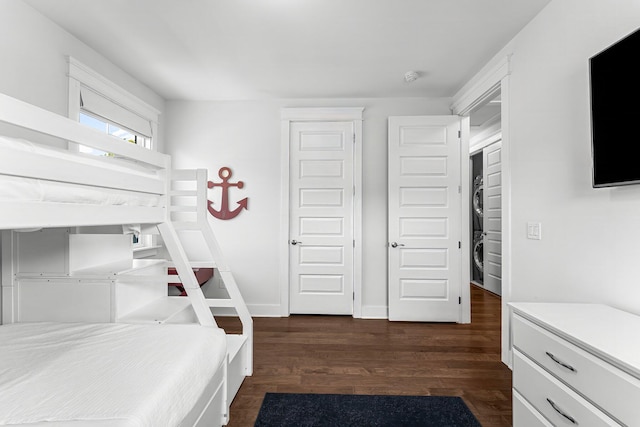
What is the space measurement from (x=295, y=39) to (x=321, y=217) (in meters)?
1.86

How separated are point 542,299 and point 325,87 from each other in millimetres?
2671

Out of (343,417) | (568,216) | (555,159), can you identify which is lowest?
(343,417)

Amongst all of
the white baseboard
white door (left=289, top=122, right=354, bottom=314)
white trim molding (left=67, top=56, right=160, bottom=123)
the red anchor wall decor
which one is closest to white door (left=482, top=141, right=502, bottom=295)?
the white baseboard

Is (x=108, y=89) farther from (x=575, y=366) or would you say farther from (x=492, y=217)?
(x=492, y=217)

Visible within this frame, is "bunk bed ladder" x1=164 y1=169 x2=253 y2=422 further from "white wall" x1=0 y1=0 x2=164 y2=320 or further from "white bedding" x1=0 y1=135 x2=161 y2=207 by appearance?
"white wall" x1=0 y1=0 x2=164 y2=320

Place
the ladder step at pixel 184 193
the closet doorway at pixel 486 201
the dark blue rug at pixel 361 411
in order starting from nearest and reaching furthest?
the dark blue rug at pixel 361 411 → the ladder step at pixel 184 193 → the closet doorway at pixel 486 201

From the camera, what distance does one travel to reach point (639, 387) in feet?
3.01

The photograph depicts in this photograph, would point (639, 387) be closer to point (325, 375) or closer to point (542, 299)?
point (542, 299)

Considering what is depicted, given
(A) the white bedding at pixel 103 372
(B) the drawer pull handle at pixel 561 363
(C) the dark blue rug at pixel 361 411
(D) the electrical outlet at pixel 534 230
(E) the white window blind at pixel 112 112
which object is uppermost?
(E) the white window blind at pixel 112 112

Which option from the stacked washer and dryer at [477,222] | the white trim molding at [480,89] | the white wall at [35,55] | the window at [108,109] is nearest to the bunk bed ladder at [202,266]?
the window at [108,109]

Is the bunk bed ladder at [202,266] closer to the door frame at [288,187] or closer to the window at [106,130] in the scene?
the window at [106,130]

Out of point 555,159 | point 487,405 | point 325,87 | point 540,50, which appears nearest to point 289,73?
point 325,87

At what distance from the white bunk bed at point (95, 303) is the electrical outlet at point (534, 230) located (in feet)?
6.84

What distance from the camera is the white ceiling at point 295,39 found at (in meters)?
2.06
